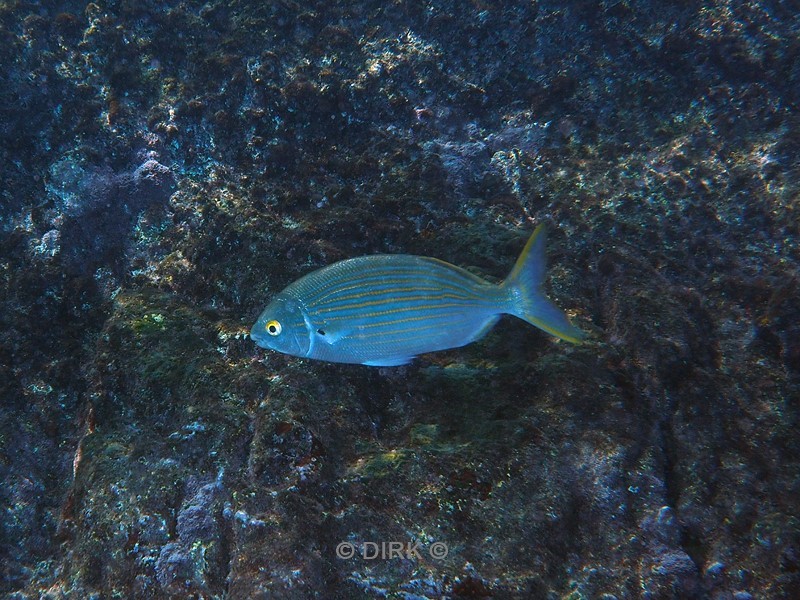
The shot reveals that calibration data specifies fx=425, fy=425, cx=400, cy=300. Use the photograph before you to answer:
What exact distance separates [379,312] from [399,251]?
139 cm

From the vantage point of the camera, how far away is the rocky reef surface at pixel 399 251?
215 centimetres

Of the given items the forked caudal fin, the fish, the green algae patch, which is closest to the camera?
the forked caudal fin

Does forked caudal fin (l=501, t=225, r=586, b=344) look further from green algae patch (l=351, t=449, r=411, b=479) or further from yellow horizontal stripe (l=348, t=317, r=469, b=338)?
green algae patch (l=351, t=449, r=411, b=479)

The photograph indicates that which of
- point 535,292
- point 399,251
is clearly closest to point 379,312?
point 535,292

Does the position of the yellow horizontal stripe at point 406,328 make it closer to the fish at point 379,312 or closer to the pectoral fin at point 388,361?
the fish at point 379,312

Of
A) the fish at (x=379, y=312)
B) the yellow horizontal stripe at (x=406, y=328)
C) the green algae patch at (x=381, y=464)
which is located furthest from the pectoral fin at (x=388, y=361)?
the green algae patch at (x=381, y=464)

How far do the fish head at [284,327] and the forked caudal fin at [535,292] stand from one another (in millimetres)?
1047

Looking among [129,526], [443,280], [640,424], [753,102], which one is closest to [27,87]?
[129,526]

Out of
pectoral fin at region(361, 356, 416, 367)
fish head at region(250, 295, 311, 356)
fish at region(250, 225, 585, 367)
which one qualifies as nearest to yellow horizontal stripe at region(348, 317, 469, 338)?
fish at region(250, 225, 585, 367)

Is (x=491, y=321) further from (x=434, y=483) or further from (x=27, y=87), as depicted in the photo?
(x=27, y=87)

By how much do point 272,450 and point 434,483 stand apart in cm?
89

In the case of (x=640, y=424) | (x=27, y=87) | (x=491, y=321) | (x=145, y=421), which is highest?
(x=27, y=87)

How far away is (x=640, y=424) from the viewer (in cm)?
244

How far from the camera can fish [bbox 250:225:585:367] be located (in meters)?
2.17
